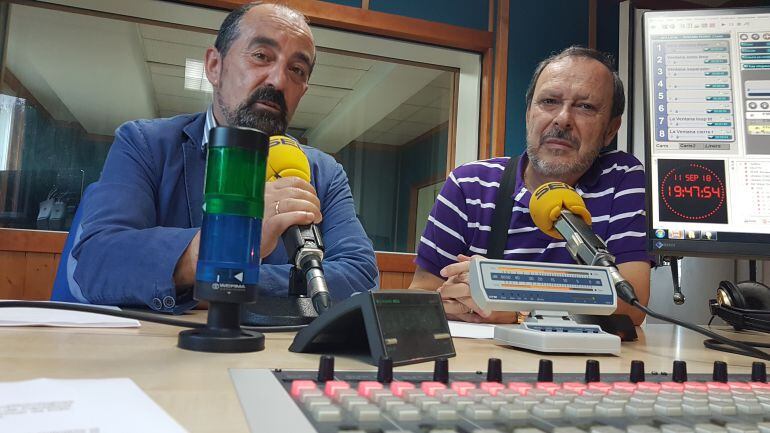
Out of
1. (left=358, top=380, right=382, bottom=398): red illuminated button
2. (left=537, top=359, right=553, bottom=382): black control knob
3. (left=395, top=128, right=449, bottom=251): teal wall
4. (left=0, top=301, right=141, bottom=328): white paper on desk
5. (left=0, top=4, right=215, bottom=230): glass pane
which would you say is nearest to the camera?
(left=358, top=380, right=382, bottom=398): red illuminated button

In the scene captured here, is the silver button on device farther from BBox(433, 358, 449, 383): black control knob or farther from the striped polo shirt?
the striped polo shirt

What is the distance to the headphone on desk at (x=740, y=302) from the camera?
54.7 inches

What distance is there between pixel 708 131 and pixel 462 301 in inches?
20.8

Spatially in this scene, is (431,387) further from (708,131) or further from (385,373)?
(708,131)

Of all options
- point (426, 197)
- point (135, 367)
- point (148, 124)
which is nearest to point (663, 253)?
point (135, 367)

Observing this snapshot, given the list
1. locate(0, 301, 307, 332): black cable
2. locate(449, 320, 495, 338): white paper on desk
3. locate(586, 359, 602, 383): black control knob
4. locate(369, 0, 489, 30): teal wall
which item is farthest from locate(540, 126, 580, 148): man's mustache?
locate(369, 0, 489, 30): teal wall

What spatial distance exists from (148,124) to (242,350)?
84 centimetres

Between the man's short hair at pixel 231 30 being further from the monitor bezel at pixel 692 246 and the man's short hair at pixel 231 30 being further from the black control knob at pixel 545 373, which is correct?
the black control knob at pixel 545 373

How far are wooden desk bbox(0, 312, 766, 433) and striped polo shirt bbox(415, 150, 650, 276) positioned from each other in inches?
22.3

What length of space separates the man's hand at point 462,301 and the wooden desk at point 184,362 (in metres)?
0.22

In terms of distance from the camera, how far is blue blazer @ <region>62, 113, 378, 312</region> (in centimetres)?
98

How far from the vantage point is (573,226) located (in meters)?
0.98

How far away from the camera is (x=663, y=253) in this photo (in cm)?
105

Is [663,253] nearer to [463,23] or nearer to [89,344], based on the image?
[89,344]
